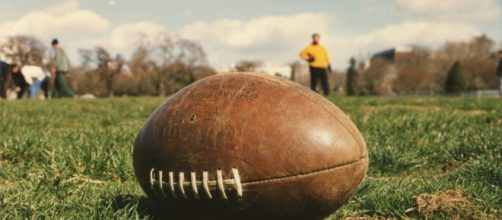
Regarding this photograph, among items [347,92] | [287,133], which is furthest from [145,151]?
[347,92]

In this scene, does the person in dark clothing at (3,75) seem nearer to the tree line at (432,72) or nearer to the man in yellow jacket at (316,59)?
the man in yellow jacket at (316,59)

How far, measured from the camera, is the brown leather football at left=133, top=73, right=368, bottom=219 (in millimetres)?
2664

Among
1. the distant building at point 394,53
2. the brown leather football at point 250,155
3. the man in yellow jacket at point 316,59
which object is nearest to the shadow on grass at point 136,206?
the brown leather football at point 250,155

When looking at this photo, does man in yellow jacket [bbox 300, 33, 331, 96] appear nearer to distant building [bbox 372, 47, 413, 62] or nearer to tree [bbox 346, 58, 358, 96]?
tree [bbox 346, 58, 358, 96]

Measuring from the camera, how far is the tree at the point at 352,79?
2955 inches

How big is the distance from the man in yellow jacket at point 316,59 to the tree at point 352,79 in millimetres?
58985

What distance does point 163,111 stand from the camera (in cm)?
301

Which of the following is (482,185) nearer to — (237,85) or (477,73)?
(237,85)

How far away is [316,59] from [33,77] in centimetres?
1258

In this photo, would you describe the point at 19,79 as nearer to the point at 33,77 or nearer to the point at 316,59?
the point at 33,77

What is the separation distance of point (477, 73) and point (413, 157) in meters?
79.3

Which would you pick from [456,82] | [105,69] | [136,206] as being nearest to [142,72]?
[105,69]

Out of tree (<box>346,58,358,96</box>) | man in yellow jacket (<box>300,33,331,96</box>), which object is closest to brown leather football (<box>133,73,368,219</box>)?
man in yellow jacket (<box>300,33,331,96</box>)

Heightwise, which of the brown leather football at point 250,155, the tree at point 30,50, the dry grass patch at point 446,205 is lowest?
the tree at point 30,50
